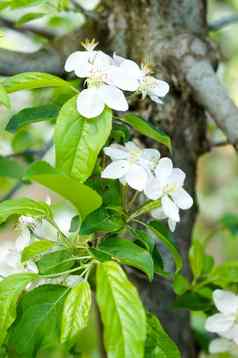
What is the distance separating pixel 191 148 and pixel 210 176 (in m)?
2.29

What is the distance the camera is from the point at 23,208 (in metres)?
0.62

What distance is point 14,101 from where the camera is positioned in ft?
5.07

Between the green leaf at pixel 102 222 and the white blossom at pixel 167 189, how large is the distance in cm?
4

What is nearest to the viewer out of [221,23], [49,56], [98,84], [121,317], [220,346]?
[121,317]

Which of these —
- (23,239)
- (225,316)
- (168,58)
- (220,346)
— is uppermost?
(168,58)

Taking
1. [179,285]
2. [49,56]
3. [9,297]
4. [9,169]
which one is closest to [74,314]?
[9,297]

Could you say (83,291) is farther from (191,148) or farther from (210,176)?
(210,176)

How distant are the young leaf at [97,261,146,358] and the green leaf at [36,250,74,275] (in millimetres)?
73

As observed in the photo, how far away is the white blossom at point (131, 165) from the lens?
0.65 meters

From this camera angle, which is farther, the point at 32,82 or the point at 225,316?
the point at 225,316

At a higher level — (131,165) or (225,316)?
(131,165)

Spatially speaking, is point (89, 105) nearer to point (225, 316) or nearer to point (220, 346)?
point (225, 316)

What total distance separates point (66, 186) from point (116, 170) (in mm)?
87

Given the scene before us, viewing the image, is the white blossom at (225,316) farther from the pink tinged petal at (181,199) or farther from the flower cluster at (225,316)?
the pink tinged petal at (181,199)
